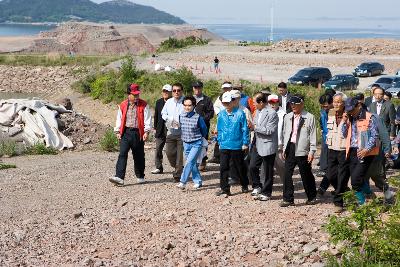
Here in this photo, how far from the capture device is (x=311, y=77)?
1363 inches

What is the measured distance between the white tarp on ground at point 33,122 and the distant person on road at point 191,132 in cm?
652

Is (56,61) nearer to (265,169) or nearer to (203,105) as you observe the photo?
(203,105)

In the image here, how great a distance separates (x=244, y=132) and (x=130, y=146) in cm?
216

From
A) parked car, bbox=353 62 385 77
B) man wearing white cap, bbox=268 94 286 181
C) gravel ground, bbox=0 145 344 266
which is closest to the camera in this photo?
gravel ground, bbox=0 145 344 266

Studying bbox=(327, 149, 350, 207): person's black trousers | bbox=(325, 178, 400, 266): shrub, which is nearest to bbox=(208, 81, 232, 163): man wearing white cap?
bbox=(327, 149, 350, 207): person's black trousers

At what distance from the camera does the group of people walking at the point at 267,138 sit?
7.93 meters

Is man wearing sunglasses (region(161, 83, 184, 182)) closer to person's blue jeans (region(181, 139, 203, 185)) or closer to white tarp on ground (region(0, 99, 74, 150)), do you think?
person's blue jeans (region(181, 139, 203, 185))

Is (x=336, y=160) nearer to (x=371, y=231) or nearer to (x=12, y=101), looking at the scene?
(x=371, y=231)

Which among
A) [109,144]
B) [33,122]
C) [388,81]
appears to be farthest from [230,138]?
[388,81]

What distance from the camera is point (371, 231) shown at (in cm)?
649

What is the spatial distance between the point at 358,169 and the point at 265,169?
1.48m

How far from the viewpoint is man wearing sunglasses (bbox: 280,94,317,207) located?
8258mm

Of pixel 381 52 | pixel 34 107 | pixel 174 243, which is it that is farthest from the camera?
pixel 381 52

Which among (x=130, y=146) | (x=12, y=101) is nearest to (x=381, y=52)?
(x=12, y=101)
